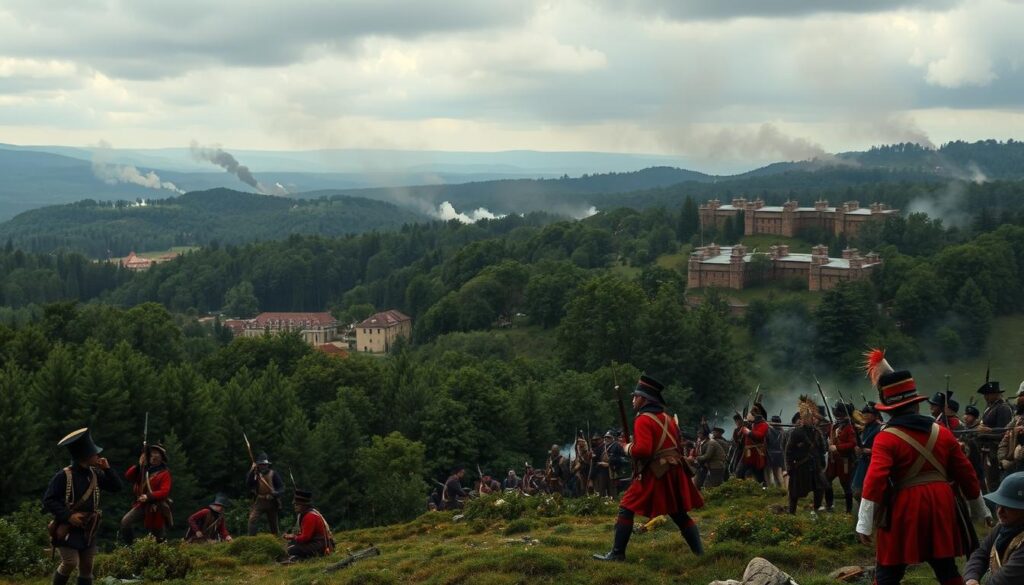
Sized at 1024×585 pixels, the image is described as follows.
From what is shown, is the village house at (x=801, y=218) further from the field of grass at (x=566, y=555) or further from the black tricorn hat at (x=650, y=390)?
the black tricorn hat at (x=650, y=390)

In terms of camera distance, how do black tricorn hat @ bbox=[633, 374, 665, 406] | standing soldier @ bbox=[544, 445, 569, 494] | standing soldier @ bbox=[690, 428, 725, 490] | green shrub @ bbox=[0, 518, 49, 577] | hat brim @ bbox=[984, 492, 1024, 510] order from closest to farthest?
1. hat brim @ bbox=[984, 492, 1024, 510]
2. black tricorn hat @ bbox=[633, 374, 665, 406]
3. green shrub @ bbox=[0, 518, 49, 577]
4. standing soldier @ bbox=[690, 428, 725, 490]
5. standing soldier @ bbox=[544, 445, 569, 494]

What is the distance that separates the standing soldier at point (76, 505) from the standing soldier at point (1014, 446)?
35.6ft

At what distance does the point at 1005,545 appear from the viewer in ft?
25.4

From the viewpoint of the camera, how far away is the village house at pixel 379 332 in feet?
486

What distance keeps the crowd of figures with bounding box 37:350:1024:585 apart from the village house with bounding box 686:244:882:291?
107 metres

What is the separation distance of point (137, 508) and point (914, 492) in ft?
40.6

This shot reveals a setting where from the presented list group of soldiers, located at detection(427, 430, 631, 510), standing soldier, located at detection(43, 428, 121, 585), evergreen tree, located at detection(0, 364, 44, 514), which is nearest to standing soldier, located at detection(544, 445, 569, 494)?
group of soldiers, located at detection(427, 430, 631, 510)

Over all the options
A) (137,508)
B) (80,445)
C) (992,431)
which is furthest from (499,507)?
(80,445)

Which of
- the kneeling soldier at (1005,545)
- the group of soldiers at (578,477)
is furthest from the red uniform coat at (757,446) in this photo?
the kneeling soldier at (1005,545)

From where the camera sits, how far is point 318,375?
68.4 m

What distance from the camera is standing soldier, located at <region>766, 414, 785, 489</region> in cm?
2119

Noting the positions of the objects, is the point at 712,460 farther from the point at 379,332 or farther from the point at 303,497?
the point at 379,332

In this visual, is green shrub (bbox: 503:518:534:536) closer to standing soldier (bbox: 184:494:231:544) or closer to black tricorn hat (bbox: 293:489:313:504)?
black tricorn hat (bbox: 293:489:313:504)

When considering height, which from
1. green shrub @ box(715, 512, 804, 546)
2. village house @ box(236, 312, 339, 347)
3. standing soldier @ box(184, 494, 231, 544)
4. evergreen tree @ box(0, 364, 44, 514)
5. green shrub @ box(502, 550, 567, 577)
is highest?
green shrub @ box(715, 512, 804, 546)
